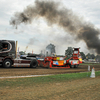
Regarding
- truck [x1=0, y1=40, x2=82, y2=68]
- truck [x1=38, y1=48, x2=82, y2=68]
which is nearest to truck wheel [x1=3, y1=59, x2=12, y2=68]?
truck [x1=0, y1=40, x2=82, y2=68]

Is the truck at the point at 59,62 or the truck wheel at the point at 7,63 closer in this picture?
the truck wheel at the point at 7,63

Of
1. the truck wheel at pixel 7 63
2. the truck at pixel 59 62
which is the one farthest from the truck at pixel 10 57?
the truck at pixel 59 62

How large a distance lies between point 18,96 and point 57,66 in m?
14.2

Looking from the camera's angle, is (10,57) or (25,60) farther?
(25,60)

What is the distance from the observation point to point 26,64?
56.9ft

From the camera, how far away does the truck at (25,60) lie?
16.0m

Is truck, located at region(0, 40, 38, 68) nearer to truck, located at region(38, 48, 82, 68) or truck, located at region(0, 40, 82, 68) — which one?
truck, located at region(0, 40, 82, 68)

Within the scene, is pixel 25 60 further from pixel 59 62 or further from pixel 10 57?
pixel 59 62

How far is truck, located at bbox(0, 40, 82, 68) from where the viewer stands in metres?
16.0

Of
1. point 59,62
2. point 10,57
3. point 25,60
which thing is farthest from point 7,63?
point 59,62

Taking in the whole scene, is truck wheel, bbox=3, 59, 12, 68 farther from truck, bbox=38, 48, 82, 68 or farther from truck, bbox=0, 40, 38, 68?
truck, bbox=38, 48, 82, 68

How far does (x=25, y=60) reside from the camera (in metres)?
17.2

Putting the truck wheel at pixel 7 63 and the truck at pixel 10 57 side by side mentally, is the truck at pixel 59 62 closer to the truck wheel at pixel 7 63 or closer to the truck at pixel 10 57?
the truck at pixel 10 57

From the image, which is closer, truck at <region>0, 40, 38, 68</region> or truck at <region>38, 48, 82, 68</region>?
truck at <region>0, 40, 38, 68</region>
